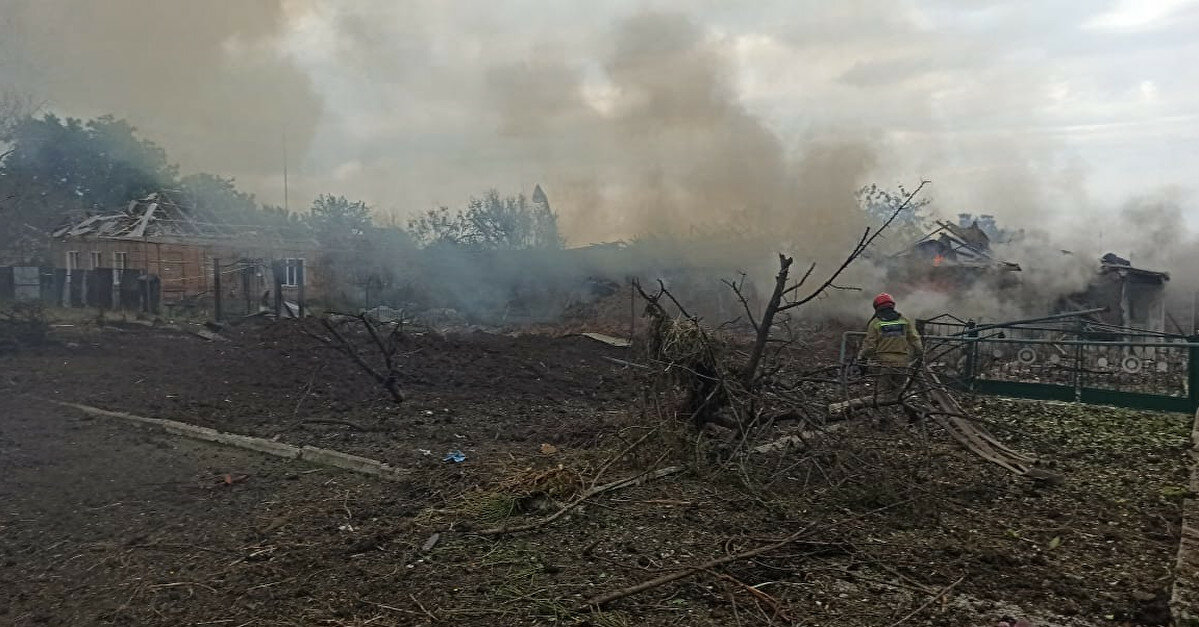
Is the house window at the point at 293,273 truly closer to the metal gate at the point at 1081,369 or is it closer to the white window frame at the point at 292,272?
the white window frame at the point at 292,272

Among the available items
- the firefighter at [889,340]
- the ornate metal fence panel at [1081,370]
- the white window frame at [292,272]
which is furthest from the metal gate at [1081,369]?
the white window frame at [292,272]

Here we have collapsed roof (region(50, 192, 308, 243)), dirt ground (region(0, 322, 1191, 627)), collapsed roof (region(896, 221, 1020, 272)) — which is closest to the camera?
dirt ground (region(0, 322, 1191, 627))

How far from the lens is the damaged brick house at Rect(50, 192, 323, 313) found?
24.9 metres

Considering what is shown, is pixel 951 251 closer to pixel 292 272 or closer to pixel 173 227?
pixel 292 272

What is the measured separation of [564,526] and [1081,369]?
27.5 ft

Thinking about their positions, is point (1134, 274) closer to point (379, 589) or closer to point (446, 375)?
point (446, 375)

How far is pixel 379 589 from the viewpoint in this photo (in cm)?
448

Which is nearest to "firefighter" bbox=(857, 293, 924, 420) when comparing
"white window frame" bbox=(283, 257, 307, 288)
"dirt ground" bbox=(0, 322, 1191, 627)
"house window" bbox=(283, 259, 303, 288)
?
"dirt ground" bbox=(0, 322, 1191, 627)

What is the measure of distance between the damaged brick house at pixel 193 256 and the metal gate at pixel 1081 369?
Answer: 19449 millimetres

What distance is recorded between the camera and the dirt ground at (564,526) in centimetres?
Result: 425

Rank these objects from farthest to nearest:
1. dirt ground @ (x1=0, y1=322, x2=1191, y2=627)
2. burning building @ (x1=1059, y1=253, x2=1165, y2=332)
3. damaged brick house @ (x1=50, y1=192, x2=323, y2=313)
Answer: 1. damaged brick house @ (x1=50, y1=192, x2=323, y2=313)
2. burning building @ (x1=1059, y1=253, x2=1165, y2=332)
3. dirt ground @ (x1=0, y1=322, x2=1191, y2=627)

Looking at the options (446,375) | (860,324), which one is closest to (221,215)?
(446,375)

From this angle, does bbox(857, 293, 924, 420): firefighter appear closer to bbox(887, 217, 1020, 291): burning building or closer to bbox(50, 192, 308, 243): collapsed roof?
bbox(887, 217, 1020, 291): burning building

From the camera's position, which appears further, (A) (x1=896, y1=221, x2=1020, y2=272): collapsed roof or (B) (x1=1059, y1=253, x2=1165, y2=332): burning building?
(A) (x1=896, y1=221, x2=1020, y2=272): collapsed roof
